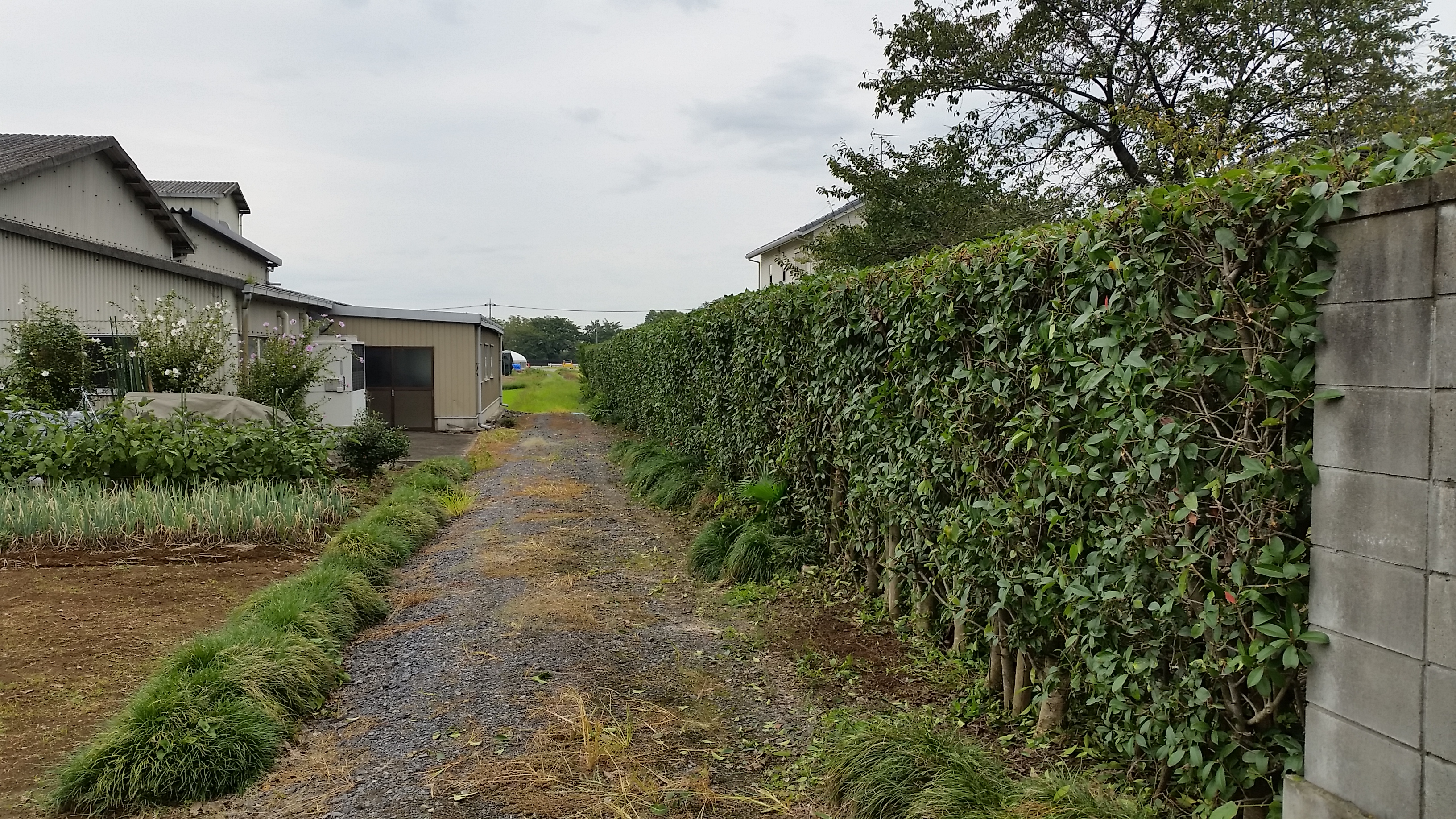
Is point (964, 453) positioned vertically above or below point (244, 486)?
above

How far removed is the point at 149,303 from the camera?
1202cm

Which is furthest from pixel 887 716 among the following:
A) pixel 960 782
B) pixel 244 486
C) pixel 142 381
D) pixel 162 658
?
pixel 142 381

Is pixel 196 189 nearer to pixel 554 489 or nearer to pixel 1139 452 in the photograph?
pixel 554 489

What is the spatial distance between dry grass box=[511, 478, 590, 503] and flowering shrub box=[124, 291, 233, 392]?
4.09 m

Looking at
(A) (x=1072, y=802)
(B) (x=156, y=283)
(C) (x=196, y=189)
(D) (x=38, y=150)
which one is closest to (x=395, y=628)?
(A) (x=1072, y=802)

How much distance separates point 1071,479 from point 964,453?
2.84 ft

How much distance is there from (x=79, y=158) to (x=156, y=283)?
146 inches

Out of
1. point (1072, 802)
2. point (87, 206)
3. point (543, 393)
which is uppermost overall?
point (87, 206)

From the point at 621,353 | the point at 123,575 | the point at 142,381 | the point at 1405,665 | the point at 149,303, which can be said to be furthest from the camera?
the point at 621,353

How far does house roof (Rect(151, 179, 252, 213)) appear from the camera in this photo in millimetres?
32094

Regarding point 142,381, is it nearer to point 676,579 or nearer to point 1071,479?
point 676,579

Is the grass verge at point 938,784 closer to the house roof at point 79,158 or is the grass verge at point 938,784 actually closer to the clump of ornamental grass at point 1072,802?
the clump of ornamental grass at point 1072,802

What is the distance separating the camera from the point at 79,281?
10938mm

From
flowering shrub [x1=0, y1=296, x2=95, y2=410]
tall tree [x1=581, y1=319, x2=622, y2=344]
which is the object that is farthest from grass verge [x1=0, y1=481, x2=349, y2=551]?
tall tree [x1=581, y1=319, x2=622, y2=344]
